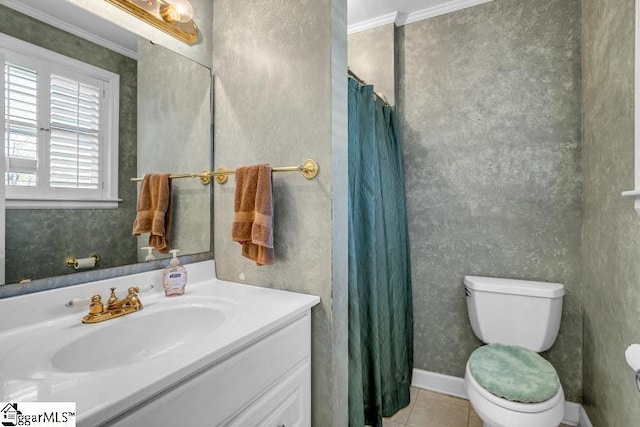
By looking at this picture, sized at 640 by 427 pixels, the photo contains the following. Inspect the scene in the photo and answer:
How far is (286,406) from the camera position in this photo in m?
0.97

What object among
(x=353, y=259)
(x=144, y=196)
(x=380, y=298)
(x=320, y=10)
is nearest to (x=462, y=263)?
(x=380, y=298)

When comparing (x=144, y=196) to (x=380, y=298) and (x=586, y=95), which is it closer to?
(x=380, y=298)

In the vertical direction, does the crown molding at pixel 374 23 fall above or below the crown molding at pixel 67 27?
above

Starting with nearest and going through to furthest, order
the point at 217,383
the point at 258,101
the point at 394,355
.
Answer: the point at 217,383 < the point at 258,101 < the point at 394,355

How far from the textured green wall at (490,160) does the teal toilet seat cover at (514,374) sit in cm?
47

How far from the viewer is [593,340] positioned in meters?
1.50

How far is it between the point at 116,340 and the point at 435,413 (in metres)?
1.74

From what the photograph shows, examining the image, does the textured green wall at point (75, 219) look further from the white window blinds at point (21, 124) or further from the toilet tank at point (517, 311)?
the toilet tank at point (517, 311)

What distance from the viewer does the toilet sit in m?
1.16

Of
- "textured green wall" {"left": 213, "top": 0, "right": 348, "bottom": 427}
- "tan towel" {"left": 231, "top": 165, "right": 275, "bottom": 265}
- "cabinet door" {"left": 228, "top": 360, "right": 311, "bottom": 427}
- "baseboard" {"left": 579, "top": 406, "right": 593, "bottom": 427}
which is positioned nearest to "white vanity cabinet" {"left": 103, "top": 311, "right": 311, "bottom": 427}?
"cabinet door" {"left": 228, "top": 360, "right": 311, "bottom": 427}

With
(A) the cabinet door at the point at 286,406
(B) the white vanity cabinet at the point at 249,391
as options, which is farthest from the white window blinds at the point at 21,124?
(A) the cabinet door at the point at 286,406

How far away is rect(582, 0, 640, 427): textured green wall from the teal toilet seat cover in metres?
0.26

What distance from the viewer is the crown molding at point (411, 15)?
1.92 metres

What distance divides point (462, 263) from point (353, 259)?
945mm
